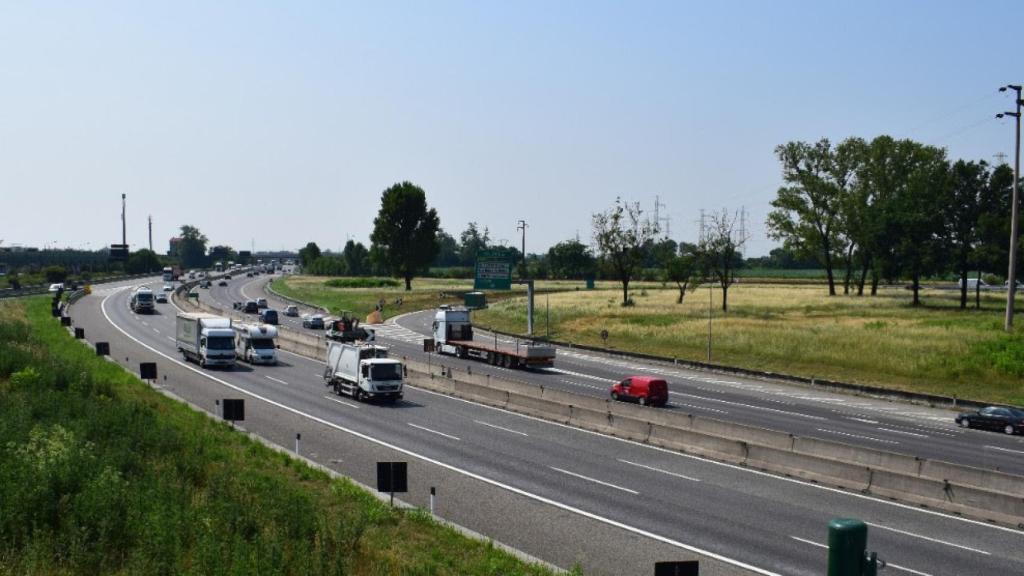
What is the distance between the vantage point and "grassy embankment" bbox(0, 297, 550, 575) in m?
17.0

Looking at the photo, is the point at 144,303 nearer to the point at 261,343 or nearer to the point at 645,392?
the point at 261,343

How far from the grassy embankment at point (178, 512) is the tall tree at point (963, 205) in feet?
271

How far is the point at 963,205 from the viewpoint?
93875mm

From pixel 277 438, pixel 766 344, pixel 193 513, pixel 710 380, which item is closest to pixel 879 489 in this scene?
pixel 193 513

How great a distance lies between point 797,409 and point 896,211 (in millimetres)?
57261

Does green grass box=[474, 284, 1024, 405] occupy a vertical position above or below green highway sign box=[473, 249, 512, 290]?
below

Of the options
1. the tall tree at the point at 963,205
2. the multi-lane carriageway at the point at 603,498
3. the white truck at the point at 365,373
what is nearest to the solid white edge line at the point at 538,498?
the multi-lane carriageway at the point at 603,498

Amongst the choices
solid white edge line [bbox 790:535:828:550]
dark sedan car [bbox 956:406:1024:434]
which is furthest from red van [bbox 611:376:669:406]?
solid white edge line [bbox 790:535:828:550]

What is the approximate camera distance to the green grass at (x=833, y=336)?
57.2m

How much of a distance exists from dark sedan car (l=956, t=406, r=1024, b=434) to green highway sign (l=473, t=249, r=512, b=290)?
38.0 m

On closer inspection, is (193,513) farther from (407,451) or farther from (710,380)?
(710,380)

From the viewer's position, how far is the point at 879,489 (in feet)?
89.5

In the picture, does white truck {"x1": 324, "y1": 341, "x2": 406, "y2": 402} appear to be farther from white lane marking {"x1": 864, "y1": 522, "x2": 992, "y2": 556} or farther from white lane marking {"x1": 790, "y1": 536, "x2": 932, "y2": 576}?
white lane marking {"x1": 864, "y1": 522, "x2": 992, "y2": 556}

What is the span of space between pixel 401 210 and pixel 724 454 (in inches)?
4771
